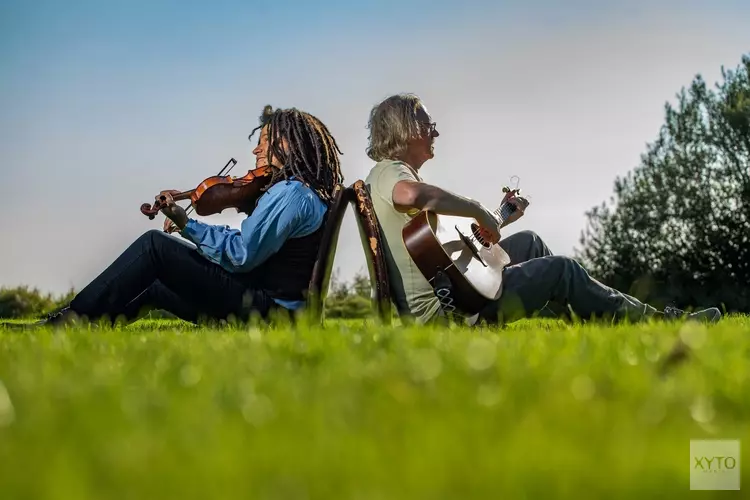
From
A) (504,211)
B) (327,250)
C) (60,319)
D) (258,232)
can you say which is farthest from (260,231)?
(504,211)

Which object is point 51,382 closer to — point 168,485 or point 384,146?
point 168,485

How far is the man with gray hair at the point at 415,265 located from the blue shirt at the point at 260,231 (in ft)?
1.64

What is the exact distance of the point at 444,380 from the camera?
244cm

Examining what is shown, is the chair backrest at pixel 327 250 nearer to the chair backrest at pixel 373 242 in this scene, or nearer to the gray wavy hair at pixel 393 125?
the chair backrest at pixel 373 242

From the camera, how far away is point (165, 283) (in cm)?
584

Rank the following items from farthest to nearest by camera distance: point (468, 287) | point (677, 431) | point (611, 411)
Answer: point (468, 287)
point (611, 411)
point (677, 431)

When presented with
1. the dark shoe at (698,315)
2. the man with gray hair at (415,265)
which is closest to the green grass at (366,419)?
the man with gray hair at (415,265)

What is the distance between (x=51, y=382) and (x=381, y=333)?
1527 millimetres

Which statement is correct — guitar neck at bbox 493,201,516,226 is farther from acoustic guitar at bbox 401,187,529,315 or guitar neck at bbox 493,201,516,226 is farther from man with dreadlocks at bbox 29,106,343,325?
man with dreadlocks at bbox 29,106,343,325

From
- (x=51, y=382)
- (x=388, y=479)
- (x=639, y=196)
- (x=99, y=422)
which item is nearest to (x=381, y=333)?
(x=51, y=382)

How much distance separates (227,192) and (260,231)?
685 millimetres

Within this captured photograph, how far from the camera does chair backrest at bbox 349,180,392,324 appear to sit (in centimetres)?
538

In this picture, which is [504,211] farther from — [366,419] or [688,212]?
[688,212]

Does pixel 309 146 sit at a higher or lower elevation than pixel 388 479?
higher
